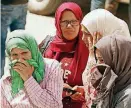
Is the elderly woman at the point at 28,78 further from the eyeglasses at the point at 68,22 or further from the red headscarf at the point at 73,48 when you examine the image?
the eyeglasses at the point at 68,22

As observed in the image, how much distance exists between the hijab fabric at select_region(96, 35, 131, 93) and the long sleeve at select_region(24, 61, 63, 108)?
0.42 m

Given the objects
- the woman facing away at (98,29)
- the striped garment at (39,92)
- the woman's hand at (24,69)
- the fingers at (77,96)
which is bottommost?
the fingers at (77,96)

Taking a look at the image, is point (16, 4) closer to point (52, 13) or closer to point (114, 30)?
point (114, 30)

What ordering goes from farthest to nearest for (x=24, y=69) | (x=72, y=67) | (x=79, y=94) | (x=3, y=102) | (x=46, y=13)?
(x=46, y=13) → (x=72, y=67) → (x=79, y=94) → (x=3, y=102) → (x=24, y=69)

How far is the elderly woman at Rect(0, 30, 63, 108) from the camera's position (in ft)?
8.31

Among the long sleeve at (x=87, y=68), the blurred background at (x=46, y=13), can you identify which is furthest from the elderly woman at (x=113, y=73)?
the blurred background at (x=46, y=13)

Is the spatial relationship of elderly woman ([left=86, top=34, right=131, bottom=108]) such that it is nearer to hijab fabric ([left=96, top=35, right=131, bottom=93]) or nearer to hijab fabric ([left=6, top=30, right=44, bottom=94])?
hijab fabric ([left=96, top=35, right=131, bottom=93])

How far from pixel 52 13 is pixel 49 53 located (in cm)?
305

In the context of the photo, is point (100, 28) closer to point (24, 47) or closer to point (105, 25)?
point (105, 25)

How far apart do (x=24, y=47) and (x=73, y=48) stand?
28.5 inches

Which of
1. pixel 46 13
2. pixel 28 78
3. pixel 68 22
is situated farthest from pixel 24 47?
pixel 46 13

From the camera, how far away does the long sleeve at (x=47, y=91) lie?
2531 mm

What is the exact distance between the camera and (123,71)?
2320 millimetres

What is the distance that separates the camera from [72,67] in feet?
10.1
